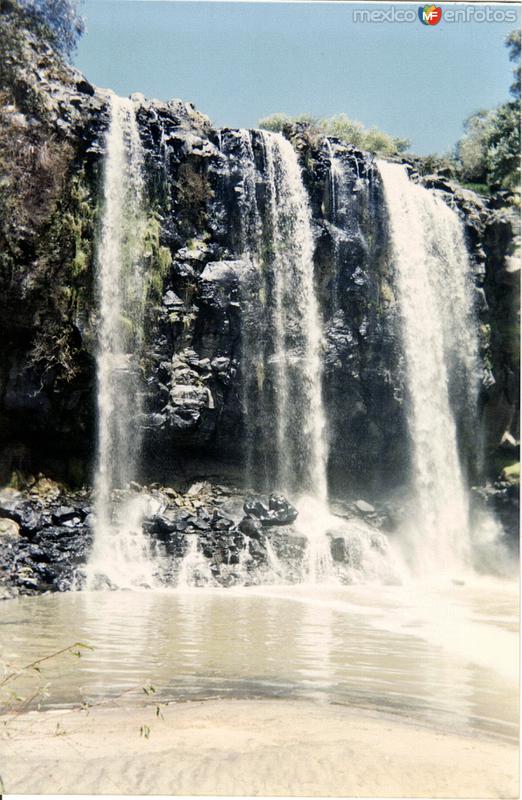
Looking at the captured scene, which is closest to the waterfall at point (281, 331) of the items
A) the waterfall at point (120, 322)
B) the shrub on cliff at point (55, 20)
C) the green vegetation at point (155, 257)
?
the green vegetation at point (155, 257)

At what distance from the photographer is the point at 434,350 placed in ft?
45.1

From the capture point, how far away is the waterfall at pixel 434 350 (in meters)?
13.0

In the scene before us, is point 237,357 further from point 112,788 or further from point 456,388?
point 112,788

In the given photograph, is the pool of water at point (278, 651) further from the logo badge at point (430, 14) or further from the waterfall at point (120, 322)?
the logo badge at point (430, 14)

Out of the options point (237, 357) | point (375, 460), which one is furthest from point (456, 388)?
point (237, 357)

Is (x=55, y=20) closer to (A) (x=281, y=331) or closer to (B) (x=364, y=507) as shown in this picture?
(A) (x=281, y=331)

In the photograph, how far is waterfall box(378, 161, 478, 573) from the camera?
13.0 m

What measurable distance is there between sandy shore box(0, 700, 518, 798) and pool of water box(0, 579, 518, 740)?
234 mm

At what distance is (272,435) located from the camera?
13180 mm

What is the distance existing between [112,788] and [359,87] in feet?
20.3

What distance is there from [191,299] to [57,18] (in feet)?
17.2

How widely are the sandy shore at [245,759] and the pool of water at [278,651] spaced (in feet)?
0.77

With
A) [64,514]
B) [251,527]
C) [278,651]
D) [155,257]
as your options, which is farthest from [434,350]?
[278,651]

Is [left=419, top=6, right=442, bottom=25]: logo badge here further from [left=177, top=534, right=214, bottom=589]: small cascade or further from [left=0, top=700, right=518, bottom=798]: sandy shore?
[left=177, top=534, right=214, bottom=589]: small cascade
